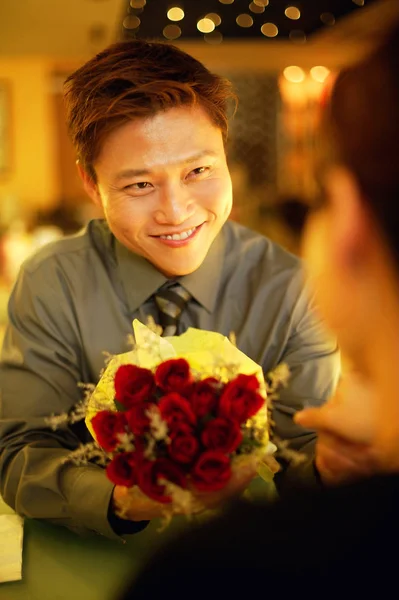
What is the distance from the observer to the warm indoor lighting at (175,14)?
6.16 m

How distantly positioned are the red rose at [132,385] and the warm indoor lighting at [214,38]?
22.3 feet

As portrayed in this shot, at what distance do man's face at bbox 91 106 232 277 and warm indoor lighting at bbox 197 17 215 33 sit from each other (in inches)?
235

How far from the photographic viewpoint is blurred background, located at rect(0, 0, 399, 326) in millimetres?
5152

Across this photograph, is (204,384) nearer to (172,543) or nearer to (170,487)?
(170,487)

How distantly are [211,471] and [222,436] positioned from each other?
4 cm

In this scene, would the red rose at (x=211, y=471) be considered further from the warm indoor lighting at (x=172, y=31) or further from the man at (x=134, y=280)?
the warm indoor lighting at (x=172, y=31)

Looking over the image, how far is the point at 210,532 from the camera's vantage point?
0.56m

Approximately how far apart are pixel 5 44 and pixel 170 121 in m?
5.99

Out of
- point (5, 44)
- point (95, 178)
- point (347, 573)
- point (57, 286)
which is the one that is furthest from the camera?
point (5, 44)

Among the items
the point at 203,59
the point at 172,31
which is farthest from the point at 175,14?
the point at 203,59

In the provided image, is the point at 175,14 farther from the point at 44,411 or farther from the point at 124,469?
the point at 124,469

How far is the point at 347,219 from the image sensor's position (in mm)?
610

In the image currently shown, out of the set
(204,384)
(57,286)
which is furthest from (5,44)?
(204,384)

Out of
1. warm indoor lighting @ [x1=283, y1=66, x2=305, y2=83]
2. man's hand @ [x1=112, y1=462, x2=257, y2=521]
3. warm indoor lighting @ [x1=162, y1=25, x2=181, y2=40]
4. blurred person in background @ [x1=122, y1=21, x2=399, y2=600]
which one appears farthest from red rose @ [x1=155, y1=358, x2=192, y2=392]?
warm indoor lighting @ [x1=283, y1=66, x2=305, y2=83]
